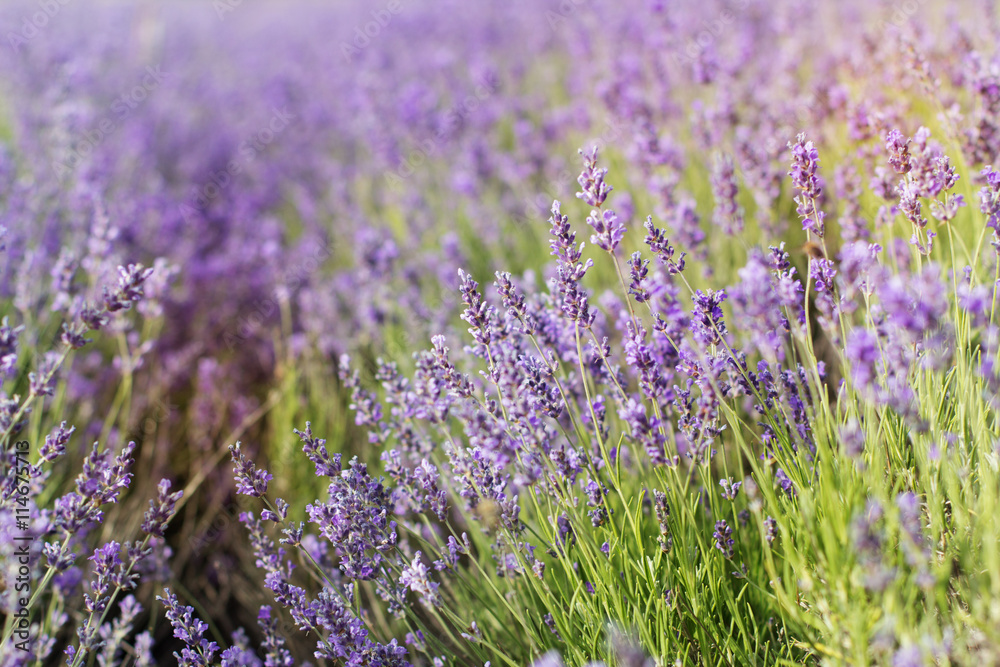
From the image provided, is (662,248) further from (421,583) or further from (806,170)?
(421,583)

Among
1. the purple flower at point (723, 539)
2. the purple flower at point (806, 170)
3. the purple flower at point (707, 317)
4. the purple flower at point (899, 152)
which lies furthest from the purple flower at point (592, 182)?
the purple flower at point (723, 539)

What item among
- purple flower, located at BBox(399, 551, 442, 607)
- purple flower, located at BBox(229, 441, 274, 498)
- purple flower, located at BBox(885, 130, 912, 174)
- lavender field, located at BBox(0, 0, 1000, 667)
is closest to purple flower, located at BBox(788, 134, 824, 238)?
lavender field, located at BBox(0, 0, 1000, 667)

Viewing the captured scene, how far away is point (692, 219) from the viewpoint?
2.45m

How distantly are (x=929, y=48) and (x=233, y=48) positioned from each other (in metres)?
8.75

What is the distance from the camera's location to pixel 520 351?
5.87ft

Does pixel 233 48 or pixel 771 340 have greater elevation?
pixel 233 48

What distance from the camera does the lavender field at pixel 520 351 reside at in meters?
1.44

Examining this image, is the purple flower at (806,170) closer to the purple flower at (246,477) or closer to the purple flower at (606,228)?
the purple flower at (606,228)

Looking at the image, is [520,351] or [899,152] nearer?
[899,152]

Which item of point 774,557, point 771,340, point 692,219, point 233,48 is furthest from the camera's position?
point 233,48

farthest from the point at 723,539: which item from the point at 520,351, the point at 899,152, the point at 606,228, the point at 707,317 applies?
the point at 899,152

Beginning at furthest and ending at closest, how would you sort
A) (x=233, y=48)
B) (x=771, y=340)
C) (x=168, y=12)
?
(x=168, y=12) < (x=233, y=48) < (x=771, y=340)

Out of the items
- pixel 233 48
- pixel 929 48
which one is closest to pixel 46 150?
pixel 929 48

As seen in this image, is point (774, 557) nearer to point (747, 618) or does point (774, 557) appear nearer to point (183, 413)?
point (747, 618)
